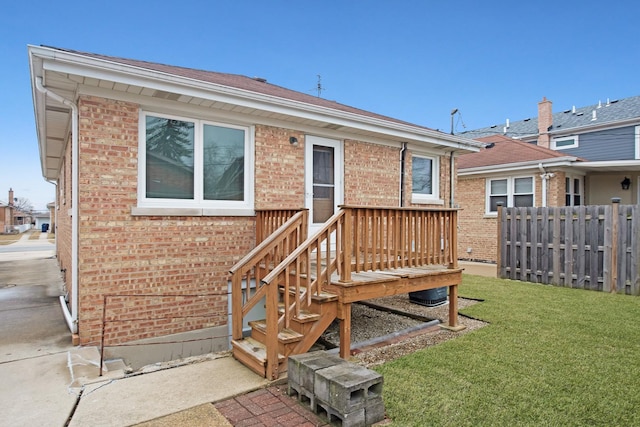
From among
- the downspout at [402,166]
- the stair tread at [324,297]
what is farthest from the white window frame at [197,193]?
the downspout at [402,166]

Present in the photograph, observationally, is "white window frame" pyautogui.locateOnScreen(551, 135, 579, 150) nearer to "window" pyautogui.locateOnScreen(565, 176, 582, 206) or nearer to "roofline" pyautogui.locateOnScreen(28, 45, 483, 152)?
"window" pyautogui.locateOnScreen(565, 176, 582, 206)

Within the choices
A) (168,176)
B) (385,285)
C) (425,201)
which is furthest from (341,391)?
(425,201)

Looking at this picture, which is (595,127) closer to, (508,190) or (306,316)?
(508,190)

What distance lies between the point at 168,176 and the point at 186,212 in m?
0.59

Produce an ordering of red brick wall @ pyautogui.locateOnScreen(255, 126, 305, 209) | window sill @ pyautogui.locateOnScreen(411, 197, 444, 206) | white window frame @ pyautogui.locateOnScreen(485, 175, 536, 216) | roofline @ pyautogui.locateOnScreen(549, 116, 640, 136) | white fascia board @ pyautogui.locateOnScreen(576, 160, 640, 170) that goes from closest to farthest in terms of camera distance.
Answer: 1. red brick wall @ pyautogui.locateOnScreen(255, 126, 305, 209)
2. window sill @ pyautogui.locateOnScreen(411, 197, 444, 206)
3. white fascia board @ pyautogui.locateOnScreen(576, 160, 640, 170)
4. white window frame @ pyautogui.locateOnScreen(485, 175, 536, 216)
5. roofline @ pyautogui.locateOnScreen(549, 116, 640, 136)

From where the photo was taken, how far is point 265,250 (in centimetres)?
502

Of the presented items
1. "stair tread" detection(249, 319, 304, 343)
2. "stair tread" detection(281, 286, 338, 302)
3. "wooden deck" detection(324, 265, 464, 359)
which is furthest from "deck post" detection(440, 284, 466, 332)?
"stair tread" detection(249, 319, 304, 343)

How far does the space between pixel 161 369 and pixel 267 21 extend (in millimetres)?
14959

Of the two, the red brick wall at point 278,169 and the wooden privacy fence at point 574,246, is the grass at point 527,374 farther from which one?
the red brick wall at point 278,169

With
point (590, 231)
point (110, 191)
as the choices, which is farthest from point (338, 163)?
point (590, 231)

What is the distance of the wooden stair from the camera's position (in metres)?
4.27

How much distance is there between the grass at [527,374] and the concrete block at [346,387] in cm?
34

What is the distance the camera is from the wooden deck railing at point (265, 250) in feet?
15.9

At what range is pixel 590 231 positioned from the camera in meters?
8.87
